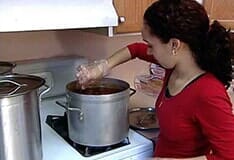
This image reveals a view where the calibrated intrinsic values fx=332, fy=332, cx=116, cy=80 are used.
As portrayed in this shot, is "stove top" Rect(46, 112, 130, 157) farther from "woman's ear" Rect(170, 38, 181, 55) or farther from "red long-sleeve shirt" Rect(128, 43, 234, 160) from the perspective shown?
"woman's ear" Rect(170, 38, 181, 55)

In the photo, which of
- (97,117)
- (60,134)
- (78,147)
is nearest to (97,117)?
(97,117)

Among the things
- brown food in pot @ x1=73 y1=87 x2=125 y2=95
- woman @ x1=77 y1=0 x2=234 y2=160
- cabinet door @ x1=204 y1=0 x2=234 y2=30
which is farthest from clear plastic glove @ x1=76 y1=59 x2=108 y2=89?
cabinet door @ x1=204 y1=0 x2=234 y2=30

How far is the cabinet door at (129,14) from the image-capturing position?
54.8 inches

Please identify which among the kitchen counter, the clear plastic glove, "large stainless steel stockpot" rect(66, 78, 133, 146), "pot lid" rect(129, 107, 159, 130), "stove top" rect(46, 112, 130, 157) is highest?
the clear plastic glove

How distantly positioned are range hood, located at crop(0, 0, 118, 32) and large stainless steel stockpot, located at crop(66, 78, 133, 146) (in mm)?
254

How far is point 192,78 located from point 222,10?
2.49ft

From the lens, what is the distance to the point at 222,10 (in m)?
1.67

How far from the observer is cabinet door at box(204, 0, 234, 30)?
1.65 m

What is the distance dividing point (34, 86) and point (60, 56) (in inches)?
31.6

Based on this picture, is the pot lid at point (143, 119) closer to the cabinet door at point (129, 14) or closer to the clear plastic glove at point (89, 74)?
the clear plastic glove at point (89, 74)

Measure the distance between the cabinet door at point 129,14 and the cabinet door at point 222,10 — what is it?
0.37 meters

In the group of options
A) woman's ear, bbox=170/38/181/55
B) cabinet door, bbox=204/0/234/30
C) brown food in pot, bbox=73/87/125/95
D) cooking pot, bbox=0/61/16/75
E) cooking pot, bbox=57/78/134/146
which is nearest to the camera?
woman's ear, bbox=170/38/181/55

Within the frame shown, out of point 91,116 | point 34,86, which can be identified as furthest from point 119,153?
point 34,86

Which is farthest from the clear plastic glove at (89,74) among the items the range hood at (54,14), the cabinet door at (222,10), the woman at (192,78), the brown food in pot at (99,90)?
the cabinet door at (222,10)
